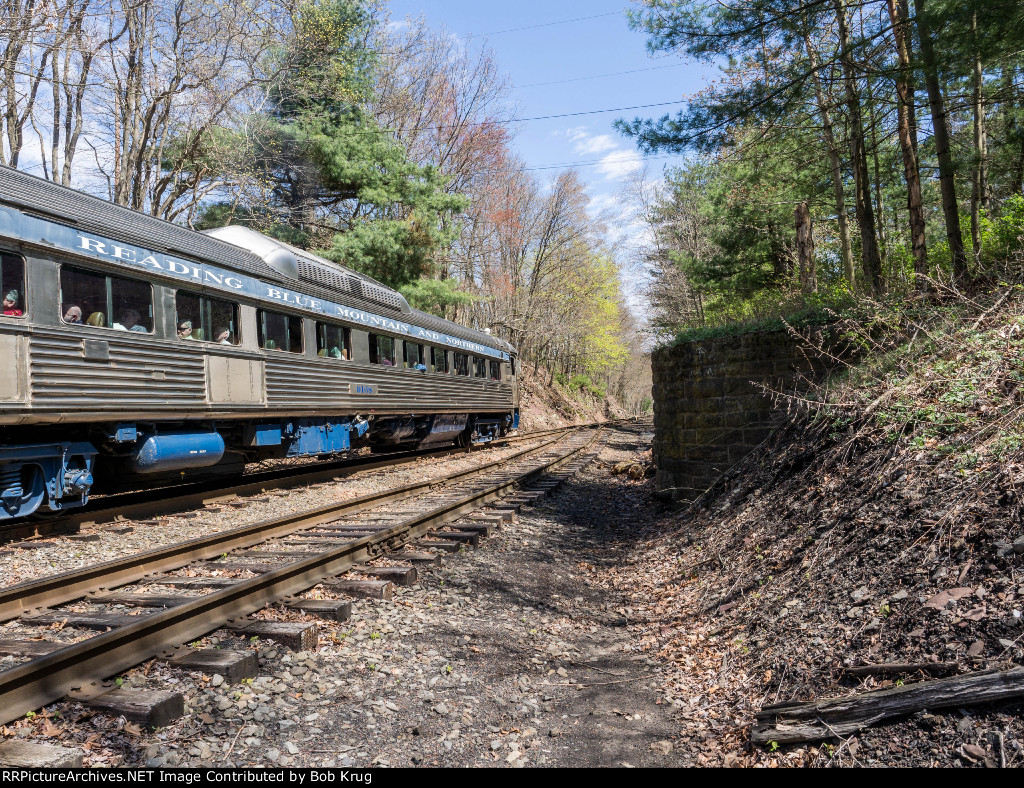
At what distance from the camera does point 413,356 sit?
14391mm

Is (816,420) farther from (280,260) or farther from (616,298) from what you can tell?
(616,298)

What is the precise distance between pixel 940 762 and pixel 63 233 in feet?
25.4

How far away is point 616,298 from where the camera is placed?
3947cm

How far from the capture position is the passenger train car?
20.3 ft

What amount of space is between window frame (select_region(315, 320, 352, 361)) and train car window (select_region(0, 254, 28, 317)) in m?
4.90

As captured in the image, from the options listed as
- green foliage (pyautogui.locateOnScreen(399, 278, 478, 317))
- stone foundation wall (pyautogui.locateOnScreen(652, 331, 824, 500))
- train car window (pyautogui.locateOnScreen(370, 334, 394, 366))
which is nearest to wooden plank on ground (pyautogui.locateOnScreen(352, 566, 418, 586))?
stone foundation wall (pyautogui.locateOnScreen(652, 331, 824, 500))

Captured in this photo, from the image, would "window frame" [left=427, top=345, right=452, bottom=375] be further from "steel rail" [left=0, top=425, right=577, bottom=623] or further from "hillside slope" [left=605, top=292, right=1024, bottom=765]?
"hillside slope" [left=605, top=292, right=1024, bottom=765]

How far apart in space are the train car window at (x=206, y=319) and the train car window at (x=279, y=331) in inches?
20.2

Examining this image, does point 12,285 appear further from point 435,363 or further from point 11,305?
point 435,363

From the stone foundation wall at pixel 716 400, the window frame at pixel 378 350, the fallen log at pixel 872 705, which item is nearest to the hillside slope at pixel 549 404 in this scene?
the window frame at pixel 378 350

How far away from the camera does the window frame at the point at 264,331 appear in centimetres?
941

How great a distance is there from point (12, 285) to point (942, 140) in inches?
412

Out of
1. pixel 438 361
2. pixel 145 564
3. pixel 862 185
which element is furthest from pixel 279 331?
pixel 862 185

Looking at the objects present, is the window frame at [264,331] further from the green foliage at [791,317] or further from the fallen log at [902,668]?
the fallen log at [902,668]
